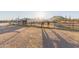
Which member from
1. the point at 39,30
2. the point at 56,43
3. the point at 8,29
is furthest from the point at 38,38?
the point at 8,29

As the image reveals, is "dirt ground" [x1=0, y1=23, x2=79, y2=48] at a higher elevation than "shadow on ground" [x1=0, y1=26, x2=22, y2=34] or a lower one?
lower

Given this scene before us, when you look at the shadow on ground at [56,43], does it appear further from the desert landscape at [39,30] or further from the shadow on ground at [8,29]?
the shadow on ground at [8,29]

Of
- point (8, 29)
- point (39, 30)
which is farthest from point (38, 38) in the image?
point (8, 29)

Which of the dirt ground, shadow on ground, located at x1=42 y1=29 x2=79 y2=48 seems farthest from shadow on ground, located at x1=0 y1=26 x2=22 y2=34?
shadow on ground, located at x1=42 y1=29 x2=79 y2=48

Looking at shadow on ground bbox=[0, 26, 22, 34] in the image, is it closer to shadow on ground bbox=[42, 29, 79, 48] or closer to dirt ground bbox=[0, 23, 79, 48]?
dirt ground bbox=[0, 23, 79, 48]

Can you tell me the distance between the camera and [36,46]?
2652mm

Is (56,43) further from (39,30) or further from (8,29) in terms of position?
(8,29)

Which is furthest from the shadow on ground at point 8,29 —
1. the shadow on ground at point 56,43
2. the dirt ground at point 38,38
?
the shadow on ground at point 56,43

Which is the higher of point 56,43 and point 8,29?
point 8,29

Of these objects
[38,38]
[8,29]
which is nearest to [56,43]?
[38,38]

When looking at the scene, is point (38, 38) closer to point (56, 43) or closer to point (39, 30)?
point (39, 30)

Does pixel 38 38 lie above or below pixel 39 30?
below
